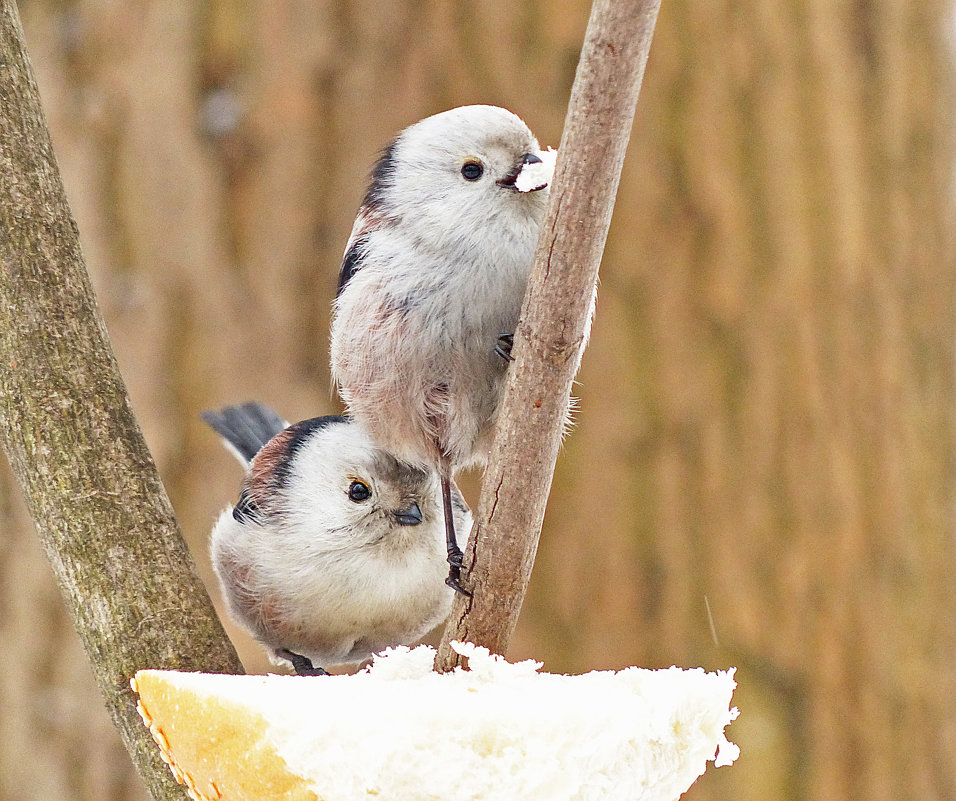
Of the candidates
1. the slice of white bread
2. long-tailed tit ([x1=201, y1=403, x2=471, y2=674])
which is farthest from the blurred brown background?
the slice of white bread

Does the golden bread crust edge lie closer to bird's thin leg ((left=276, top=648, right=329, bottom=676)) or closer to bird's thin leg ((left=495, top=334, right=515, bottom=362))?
bird's thin leg ((left=495, top=334, right=515, bottom=362))

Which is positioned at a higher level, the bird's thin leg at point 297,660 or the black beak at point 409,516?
the black beak at point 409,516

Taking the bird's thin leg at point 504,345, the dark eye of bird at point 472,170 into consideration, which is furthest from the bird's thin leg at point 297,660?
the dark eye of bird at point 472,170

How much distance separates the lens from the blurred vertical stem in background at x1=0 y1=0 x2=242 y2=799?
1.03 meters

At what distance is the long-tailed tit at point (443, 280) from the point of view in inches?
40.6

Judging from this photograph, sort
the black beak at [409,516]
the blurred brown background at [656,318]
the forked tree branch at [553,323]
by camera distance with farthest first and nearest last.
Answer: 1. the blurred brown background at [656,318]
2. the black beak at [409,516]
3. the forked tree branch at [553,323]

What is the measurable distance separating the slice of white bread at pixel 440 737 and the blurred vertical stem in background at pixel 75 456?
Answer: 150 millimetres

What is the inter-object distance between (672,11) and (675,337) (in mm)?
610

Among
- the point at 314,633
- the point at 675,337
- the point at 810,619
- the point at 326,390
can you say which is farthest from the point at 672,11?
the point at 314,633

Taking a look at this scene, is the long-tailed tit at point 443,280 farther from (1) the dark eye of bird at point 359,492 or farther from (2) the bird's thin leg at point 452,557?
(1) the dark eye of bird at point 359,492

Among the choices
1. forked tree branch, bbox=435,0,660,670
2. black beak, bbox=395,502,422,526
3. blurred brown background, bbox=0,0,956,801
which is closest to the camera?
forked tree branch, bbox=435,0,660,670

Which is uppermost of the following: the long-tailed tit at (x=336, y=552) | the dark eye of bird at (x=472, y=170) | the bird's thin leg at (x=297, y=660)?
the dark eye of bird at (x=472, y=170)

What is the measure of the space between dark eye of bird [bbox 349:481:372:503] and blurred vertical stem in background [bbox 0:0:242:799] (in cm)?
36

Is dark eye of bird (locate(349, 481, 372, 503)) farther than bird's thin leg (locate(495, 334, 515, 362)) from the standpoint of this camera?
Yes
